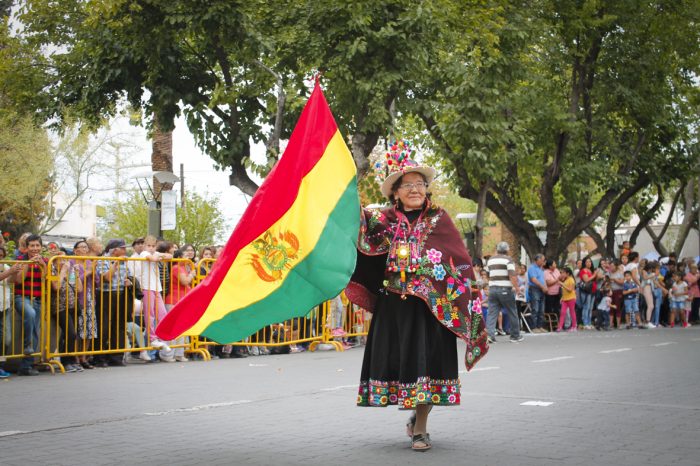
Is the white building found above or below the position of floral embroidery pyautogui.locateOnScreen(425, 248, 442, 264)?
above

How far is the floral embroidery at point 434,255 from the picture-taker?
6996 mm

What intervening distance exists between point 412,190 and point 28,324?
23.7 feet

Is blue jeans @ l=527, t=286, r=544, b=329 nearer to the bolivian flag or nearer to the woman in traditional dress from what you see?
the woman in traditional dress

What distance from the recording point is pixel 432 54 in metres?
20.1

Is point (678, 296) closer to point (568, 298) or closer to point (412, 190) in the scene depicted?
point (568, 298)

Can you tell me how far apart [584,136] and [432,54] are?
1047cm

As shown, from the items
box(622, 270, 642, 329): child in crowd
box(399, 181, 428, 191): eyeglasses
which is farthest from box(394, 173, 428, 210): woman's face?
box(622, 270, 642, 329): child in crowd

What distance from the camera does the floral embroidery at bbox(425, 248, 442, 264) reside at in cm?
700

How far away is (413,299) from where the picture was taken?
6969 millimetres

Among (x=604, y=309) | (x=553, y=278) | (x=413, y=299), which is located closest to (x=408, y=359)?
(x=413, y=299)

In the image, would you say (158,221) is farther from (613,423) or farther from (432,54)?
(613,423)

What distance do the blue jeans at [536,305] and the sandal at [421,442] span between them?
17793mm

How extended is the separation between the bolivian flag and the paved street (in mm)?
877

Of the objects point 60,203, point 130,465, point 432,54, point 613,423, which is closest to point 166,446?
point 130,465
